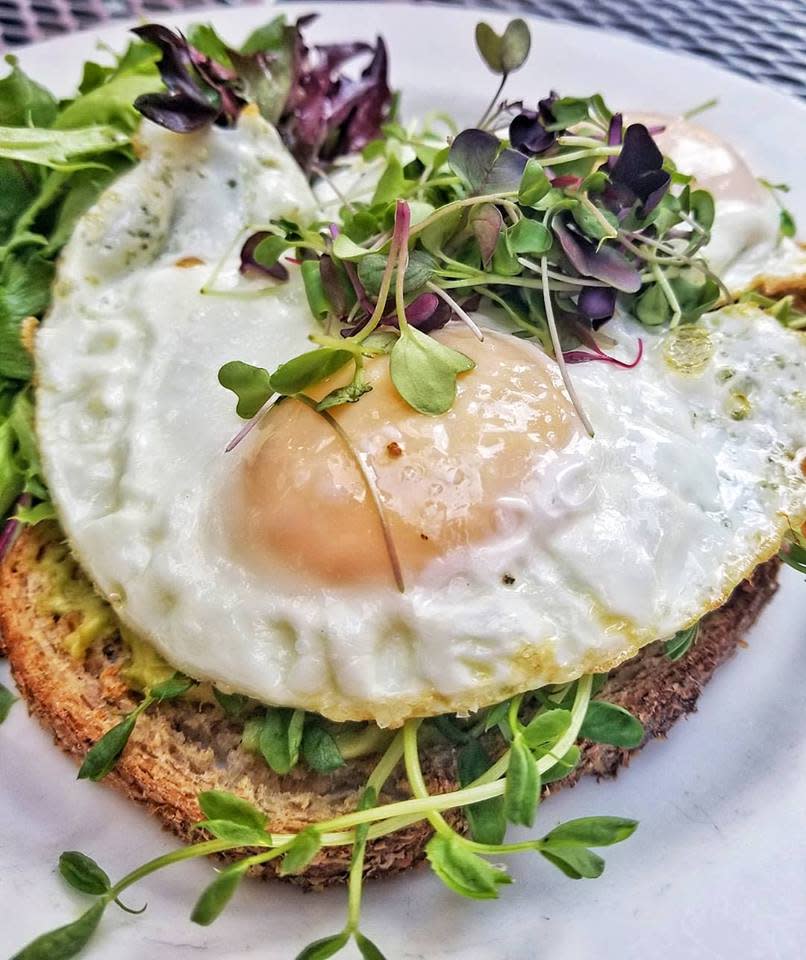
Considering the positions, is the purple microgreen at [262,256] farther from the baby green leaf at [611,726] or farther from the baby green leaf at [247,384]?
the baby green leaf at [611,726]

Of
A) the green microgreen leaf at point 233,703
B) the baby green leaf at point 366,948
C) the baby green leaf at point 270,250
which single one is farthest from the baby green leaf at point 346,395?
the baby green leaf at point 366,948

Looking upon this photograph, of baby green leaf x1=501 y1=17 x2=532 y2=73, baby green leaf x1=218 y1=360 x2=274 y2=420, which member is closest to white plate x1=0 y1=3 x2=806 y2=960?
baby green leaf x1=218 y1=360 x2=274 y2=420

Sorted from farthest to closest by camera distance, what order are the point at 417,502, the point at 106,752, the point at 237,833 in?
1. the point at 106,752
2. the point at 417,502
3. the point at 237,833

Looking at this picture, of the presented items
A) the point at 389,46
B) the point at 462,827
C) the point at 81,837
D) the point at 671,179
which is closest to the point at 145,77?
the point at 389,46

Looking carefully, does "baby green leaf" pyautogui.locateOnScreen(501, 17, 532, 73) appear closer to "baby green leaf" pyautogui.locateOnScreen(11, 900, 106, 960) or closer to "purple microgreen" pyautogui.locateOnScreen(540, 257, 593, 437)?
"purple microgreen" pyautogui.locateOnScreen(540, 257, 593, 437)

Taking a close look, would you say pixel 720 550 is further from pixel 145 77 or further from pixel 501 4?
pixel 501 4

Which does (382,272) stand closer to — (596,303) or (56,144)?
(596,303)

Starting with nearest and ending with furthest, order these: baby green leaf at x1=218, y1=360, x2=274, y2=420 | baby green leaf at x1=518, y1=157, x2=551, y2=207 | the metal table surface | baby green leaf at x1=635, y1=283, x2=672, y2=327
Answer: baby green leaf at x1=218, y1=360, x2=274, y2=420, baby green leaf at x1=518, y1=157, x2=551, y2=207, baby green leaf at x1=635, y1=283, x2=672, y2=327, the metal table surface

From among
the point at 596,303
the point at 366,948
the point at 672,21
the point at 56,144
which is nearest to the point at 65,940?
the point at 366,948
